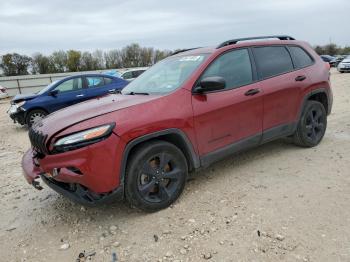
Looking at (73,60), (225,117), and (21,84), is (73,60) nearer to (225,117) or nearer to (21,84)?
(21,84)

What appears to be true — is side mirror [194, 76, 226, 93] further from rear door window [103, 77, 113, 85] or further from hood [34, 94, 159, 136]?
rear door window [103, 77, 113, 85]

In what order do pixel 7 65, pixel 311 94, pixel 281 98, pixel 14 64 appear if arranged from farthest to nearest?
pixel 14 64
pixel 7 65
pixel 311 94
pixel 281 98

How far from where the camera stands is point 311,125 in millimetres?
5465

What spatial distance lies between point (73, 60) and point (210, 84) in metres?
45.1

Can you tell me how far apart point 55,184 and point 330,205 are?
2.85m

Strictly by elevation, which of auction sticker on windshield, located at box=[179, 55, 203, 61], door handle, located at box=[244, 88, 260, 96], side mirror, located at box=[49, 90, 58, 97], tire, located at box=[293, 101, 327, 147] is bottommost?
tire, located at box=[293, 101, 327, 147]

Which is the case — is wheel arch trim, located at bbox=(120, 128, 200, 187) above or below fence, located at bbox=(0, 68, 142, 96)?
above

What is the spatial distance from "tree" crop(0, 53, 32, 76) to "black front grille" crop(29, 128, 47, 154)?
4118cm

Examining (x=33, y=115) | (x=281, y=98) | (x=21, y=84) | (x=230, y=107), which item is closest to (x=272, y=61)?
(x=281, y=98)

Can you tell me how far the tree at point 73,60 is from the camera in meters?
45.4

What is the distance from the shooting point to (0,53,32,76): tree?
40688mm

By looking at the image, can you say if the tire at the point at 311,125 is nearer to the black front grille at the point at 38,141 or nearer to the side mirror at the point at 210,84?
the side mirror at the point at 210,84

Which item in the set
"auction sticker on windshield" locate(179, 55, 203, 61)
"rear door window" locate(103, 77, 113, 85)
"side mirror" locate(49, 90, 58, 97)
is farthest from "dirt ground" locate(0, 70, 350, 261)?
"rear door window" locate(103, 77, 113, 85)

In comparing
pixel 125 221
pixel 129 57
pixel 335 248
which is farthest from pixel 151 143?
pixel 129 57
